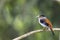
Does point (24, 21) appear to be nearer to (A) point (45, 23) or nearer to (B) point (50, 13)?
(B) point (50, 13)

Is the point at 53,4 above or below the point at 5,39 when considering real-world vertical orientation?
above

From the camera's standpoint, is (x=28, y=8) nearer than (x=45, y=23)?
No

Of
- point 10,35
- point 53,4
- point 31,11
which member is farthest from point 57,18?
point 10,35

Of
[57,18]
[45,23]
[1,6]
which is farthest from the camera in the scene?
[57,18]

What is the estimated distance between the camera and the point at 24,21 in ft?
11.0

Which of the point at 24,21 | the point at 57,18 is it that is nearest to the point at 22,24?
the point at 24,21

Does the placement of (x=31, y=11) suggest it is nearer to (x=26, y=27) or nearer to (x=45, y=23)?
(x=26, y=27)

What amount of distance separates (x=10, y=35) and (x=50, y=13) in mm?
753

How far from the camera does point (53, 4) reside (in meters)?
3.68

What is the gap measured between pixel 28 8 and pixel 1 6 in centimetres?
40

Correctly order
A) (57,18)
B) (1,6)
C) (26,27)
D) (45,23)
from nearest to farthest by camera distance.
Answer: (45,23) → (1,6) → (26,27) → (57,18)

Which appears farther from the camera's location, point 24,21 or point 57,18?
point 57,18

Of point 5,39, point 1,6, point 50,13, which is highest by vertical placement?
point 1,6

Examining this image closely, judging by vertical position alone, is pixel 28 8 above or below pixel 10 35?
above
